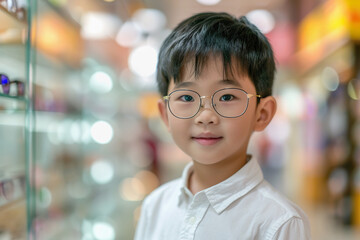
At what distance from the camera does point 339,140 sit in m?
4.71

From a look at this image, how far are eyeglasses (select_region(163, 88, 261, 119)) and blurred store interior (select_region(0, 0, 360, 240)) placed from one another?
0.30m

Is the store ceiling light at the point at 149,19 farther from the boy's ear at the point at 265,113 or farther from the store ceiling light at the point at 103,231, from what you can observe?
the boy's ear at the point at 265,113

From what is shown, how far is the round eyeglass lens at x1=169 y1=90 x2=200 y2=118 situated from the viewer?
0.99 m

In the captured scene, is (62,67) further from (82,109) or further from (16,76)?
(16,76)

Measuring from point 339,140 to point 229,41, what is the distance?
166 inches

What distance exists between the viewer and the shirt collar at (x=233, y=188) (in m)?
1.00

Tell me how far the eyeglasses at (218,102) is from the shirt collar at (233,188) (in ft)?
0.58

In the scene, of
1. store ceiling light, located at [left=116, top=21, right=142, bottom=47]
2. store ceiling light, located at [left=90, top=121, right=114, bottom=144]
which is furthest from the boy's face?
store ceiling light, located at [left=116, top=21, right=142, bottom=47]

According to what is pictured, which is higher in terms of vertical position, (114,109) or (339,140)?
(114,109)

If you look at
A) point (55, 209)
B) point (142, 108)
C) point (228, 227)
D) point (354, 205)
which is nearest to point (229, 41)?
point (228, 227)

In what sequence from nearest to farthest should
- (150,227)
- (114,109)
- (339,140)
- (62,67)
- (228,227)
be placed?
(228,227), (150,227), (62,67), (114,109), (339,140)

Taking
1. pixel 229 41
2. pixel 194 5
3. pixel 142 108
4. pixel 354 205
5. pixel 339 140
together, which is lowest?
pixel 354 205

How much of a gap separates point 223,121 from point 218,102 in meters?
0.05

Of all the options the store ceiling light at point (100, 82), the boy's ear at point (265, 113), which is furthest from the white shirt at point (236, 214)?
the store ceiling light at point (100, 82)
